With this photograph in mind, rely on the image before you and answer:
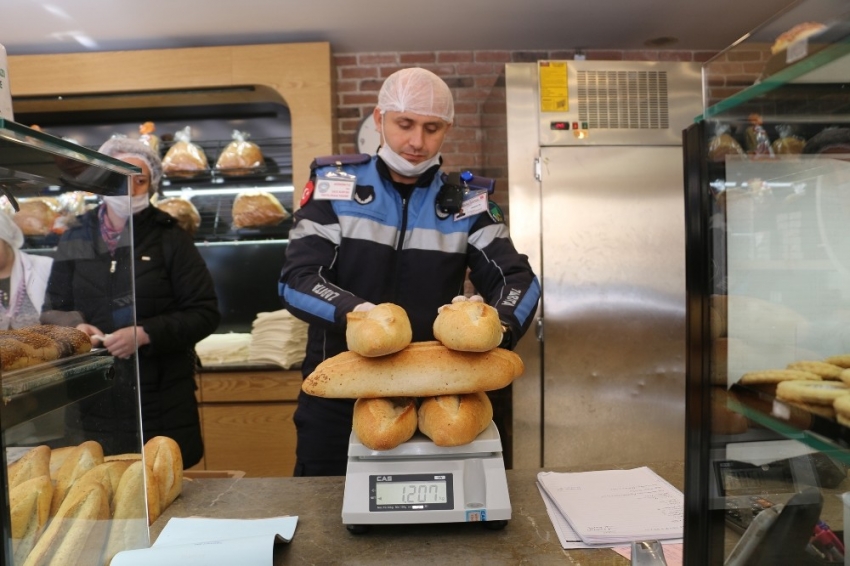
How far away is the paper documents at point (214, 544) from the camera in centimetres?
106

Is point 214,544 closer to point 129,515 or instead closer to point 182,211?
point 129,515

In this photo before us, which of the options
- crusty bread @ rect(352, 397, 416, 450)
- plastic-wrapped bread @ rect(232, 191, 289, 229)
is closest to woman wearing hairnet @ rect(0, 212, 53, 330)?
crusty bread @ rect(352, 397, 416, 450)

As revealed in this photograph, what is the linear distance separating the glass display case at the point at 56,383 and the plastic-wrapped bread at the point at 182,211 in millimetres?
2813

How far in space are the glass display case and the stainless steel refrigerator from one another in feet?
8.28

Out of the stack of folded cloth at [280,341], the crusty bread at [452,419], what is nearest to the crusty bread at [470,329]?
the crusty bread at [452,419]

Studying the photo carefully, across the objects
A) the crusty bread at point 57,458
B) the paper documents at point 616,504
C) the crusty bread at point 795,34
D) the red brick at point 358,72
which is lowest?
the paper documents at point 616,504

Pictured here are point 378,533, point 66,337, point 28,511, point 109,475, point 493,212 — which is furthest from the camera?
point 493,212

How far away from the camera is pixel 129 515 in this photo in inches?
44.6

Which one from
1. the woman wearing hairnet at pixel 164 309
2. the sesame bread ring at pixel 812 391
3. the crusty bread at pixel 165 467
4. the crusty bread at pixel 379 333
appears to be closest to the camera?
the sesame bread ring at pixel 812 391

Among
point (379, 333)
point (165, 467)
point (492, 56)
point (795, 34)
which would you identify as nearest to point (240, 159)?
point (492, 56)

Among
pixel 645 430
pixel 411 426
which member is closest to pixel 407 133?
pixel 411 426

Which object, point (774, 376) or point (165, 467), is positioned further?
point (165, 467)

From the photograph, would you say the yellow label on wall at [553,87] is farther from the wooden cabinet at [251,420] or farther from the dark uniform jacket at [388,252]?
the wooden cabinet at [251,420]

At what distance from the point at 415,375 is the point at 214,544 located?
17.5 inches
